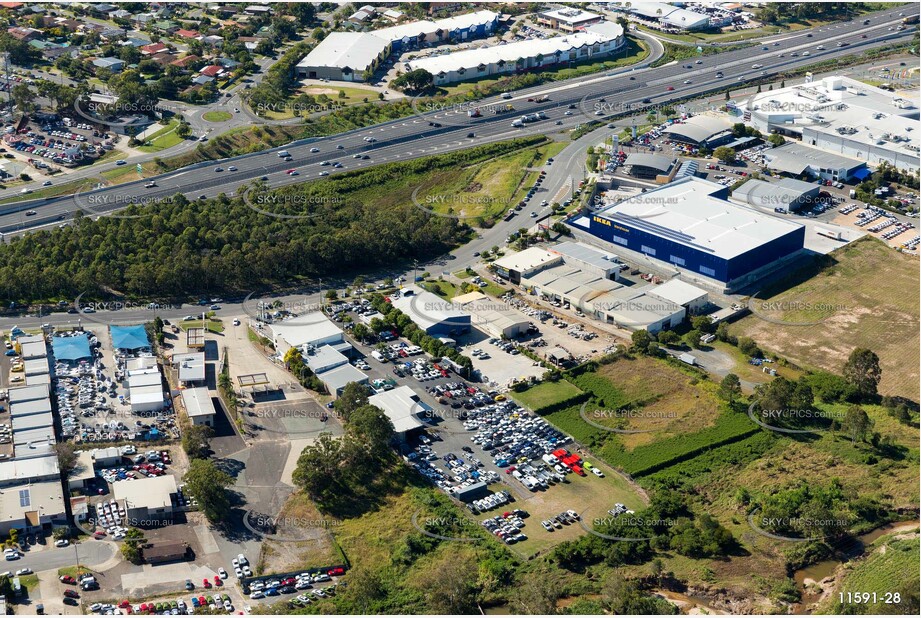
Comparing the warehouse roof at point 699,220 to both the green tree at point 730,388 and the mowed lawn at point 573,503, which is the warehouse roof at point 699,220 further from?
the mowed lawn at point 573,503

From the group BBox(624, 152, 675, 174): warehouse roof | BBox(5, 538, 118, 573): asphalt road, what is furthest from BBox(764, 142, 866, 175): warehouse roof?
BBox(5, 538, 118, 573): asphalt road

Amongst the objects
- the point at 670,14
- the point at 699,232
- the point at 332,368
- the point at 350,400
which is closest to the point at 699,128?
the point at 699,232

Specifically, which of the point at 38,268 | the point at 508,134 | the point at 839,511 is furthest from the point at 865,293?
the point at 38,268

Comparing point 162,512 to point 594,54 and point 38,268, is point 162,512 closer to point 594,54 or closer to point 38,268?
point 38,268

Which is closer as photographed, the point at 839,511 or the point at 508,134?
the point at 839,511

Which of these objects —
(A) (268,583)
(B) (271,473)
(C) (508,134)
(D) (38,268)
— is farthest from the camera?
(C) (508,134)

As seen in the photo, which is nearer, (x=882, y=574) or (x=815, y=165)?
(x=882, y=574)

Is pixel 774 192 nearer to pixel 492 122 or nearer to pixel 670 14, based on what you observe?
pixel 492 122
